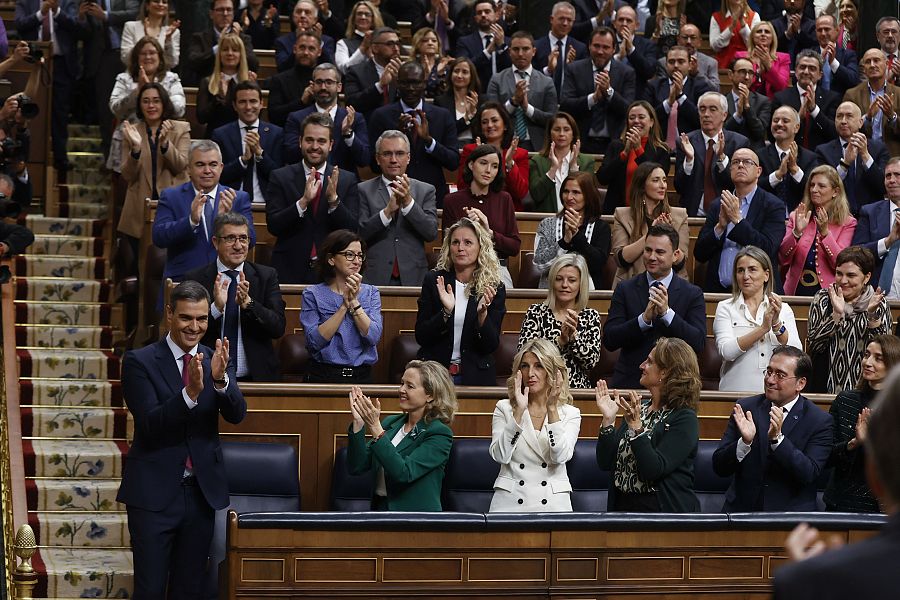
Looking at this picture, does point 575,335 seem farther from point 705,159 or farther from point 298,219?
point 705,159

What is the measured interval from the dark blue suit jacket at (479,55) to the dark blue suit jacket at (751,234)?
6.85 ft

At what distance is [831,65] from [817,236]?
243cm

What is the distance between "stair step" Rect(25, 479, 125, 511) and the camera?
556 centimetres

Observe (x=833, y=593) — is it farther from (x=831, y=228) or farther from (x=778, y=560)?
(x=831, y=228)

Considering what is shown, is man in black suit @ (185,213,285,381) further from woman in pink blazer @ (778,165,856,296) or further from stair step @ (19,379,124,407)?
woman in pink blazer @ (778,165,856,296)

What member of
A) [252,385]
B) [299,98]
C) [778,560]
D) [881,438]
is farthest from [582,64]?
[881,438]

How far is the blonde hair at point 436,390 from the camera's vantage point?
4672 millimetres

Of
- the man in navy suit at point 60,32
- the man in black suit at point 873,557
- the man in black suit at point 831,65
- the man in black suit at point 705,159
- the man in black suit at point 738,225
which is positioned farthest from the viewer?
the man in black suit at point 831,65

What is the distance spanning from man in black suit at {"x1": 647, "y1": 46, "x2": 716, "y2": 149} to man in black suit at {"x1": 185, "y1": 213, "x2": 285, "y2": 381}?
10.4ft

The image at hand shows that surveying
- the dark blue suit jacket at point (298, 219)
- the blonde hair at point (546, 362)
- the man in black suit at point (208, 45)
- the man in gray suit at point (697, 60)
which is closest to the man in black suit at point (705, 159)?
the man in gray suit at point (697, 60)

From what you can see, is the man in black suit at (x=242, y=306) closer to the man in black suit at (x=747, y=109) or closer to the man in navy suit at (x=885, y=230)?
the man in navy suit at (x=885, y=230)

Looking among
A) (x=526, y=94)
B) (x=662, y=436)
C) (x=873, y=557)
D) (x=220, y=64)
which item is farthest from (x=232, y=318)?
(x=873, y=557)

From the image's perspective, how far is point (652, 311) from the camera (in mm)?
5426

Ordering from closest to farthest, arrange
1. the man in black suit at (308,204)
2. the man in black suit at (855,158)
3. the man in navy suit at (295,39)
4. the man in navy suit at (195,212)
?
the man in navy suit at (195,212) → the man in black suit at (308,204) → the man in black suit at (855,158) → the man in navy suit at (295,39)
